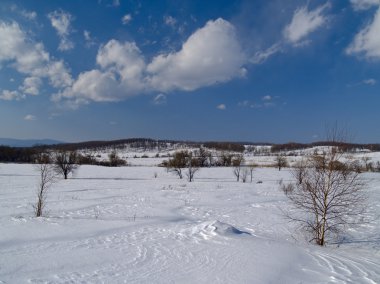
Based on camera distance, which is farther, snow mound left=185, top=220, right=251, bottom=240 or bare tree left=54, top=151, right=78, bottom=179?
bare tree left=54, top=151, right=78, bottom=179

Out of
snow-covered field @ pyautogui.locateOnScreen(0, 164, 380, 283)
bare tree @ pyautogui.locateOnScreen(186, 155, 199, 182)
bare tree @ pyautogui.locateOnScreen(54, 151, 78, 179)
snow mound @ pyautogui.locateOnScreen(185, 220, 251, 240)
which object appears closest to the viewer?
snow-covered field @ pyautogui.locateOnScreen(0, 164, 380, 283)

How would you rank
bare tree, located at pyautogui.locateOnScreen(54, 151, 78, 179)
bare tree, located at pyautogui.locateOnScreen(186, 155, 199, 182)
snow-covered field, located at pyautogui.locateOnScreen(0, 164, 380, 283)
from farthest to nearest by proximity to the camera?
1. bare tree, located at pyautogui.locateOnScreen(186, 155, 199, 182)
2. bare tree, located at pyautogui.locateOnScreen(54, 151, 78, 179)
3. snow-covered field, located at pyautogui.locateOnScreen(0, 164, 380, 283)

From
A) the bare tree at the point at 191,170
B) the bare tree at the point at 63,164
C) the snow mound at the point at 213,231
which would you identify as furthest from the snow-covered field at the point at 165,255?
the bare tree at the point at 63,164

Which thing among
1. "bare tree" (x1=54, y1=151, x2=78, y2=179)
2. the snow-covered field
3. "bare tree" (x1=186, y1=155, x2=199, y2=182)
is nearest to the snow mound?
the snow-covered field

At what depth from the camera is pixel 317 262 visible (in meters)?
9.04

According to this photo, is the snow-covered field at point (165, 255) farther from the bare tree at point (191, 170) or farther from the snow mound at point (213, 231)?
the bare tree at point (191, 170)

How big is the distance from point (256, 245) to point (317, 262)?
2194mm

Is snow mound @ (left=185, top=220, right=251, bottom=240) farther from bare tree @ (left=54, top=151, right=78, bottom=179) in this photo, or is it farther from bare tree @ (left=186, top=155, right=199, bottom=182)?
bare tree @ (left=54, top=151, right=78, bottom=179)

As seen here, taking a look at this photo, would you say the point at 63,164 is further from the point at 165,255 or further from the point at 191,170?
the point at 165,255

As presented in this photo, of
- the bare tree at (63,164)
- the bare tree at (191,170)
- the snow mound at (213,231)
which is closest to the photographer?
the snow mound at (213,231)

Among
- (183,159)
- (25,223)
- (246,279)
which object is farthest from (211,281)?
(183,159)

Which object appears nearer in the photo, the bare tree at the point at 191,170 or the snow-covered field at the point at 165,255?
the snow-covered field at the point at 165,255

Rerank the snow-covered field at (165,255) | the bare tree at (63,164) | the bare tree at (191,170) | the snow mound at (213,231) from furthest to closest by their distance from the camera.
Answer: the bare tree at (191,170) < the bare tree at (63,164) < the snow mound at (213,231) < the snow-covered field at (165,255)

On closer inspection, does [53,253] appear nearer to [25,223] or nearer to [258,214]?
[25,223]
